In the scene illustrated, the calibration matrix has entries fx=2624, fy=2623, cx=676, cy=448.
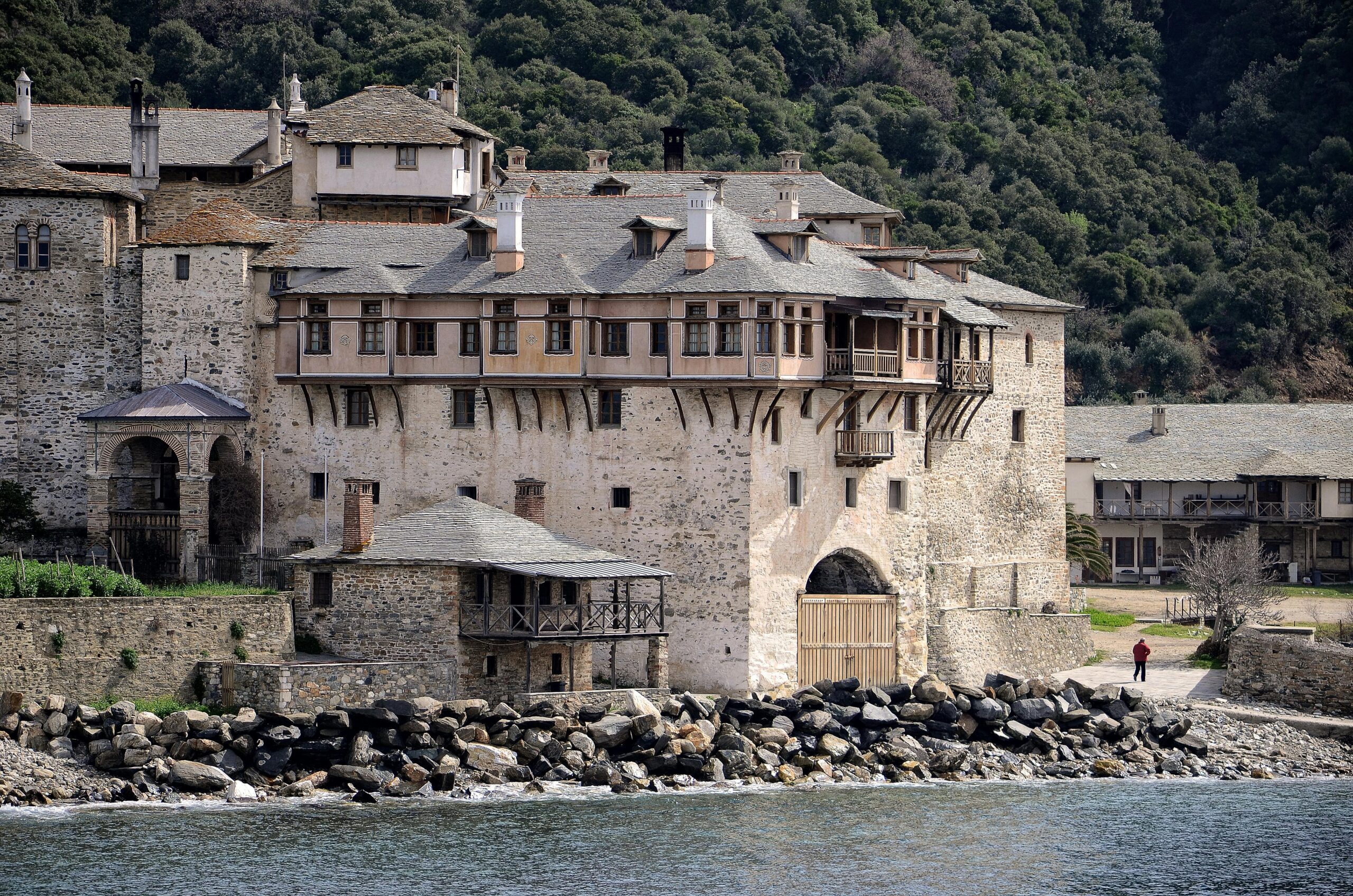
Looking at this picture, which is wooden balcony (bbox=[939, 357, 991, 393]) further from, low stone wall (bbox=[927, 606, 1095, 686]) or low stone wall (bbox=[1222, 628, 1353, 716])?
low stone wall (bbox=[1222, 628, 1353, 716])

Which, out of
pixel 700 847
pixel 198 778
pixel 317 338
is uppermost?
pixel 317 338

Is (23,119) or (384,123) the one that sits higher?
(23,119)

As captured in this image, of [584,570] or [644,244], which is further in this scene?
[644,244]

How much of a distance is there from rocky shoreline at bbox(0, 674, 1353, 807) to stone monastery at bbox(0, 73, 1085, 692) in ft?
8.45

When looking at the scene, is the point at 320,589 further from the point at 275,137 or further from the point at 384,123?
the point at 275,137

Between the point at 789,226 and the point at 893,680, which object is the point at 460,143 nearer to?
the point at 789,226

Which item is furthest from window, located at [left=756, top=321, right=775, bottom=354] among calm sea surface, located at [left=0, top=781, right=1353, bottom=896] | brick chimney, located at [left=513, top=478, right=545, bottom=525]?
Answer: calm sea surface, located at [left=0, top=781, right=1353, bottom=896]

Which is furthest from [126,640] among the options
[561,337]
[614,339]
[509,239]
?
[509,239]

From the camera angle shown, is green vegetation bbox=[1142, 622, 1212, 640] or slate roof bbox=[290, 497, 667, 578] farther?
green vegetation bbox=[1142, 622, 1212, 640]

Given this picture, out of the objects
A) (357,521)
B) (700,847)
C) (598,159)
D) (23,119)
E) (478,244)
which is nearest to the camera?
(700,847)

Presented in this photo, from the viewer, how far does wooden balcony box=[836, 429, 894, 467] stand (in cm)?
6550

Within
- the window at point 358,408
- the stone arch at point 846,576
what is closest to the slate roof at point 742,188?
the window at point 358,408

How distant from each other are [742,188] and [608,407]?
1588cm

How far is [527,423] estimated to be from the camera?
65.4 meters
